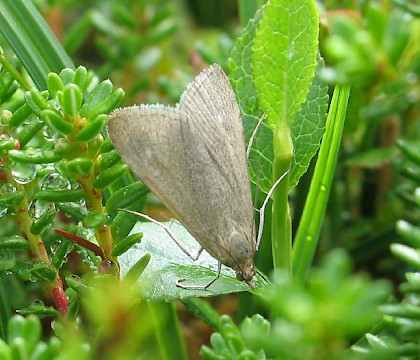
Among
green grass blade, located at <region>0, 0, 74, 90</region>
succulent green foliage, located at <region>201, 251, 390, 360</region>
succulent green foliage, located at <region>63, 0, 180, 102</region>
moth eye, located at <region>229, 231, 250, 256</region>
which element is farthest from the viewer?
succulent green foliage, located at <region>63, 0, 180, 102</region>

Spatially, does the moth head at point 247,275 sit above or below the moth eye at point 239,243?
below

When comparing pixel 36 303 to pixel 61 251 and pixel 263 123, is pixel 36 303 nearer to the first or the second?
pixel 61 251

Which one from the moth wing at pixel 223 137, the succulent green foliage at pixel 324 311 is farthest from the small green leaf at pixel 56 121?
the succulent green foliage at pixel 324 311

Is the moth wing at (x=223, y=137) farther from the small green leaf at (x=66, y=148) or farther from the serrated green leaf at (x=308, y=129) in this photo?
the small green leaf at (x=66, y=148)

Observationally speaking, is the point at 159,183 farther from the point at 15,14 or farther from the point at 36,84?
the point at 15,14

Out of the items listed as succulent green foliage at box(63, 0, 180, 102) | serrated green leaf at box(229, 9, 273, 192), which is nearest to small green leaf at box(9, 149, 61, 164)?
serrated green leaf at box(229, 9, 273, 192)

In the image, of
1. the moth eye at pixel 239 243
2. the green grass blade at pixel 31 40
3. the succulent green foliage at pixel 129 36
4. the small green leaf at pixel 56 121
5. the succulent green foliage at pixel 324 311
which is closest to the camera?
the succulent green foliage at pixel 324 311

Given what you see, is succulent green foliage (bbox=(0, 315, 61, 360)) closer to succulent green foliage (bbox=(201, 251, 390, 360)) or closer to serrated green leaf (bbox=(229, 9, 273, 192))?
succulent green foliage (bbox=(201, 251, 390, 360))

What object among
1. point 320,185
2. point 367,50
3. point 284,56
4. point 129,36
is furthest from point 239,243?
point 129,36
